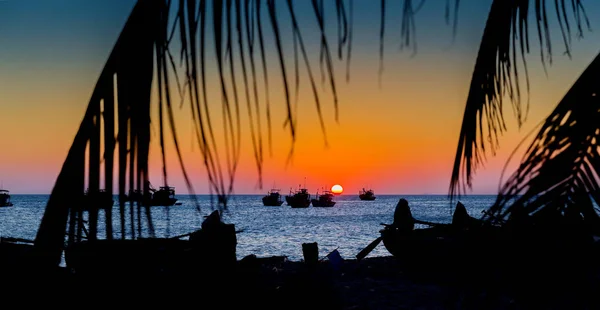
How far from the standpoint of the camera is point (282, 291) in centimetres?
804

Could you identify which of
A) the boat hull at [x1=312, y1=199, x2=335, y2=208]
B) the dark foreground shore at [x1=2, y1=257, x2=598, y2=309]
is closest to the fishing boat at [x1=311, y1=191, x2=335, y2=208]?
the boat hull at [x1=312, y1=199, x2=335, y2=208]

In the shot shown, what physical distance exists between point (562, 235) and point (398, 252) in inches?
613

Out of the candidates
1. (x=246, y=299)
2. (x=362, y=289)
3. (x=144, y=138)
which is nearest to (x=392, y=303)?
(x=362, y=289)

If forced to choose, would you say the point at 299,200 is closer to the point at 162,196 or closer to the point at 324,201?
the point at 324,201

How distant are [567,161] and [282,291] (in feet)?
20.9

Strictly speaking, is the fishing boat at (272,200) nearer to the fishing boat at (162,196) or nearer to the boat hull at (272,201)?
the boat hull at (272,201)

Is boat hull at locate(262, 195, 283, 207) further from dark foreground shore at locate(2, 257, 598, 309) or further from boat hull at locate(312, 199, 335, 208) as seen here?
dark foreground shore at locate(2, 257, 598, 309)

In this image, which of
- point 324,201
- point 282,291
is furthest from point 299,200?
point 282,291

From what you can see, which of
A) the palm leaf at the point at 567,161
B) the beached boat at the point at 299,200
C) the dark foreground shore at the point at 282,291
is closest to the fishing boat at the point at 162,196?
the dark foreground shore at the point at 282,291

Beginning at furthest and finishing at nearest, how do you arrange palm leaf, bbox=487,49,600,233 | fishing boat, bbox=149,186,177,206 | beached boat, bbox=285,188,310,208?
beached boat, bbox=285,188,310,208 → palm leaf, bbox=487,49,600,233 → fishing boat, bbox=149,186,177,206

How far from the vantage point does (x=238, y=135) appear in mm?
931

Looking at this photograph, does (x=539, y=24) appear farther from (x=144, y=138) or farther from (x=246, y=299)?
(x=246, y=299)

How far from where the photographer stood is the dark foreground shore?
7.84 feet

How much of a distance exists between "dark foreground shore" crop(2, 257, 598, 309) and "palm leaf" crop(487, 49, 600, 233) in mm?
477
